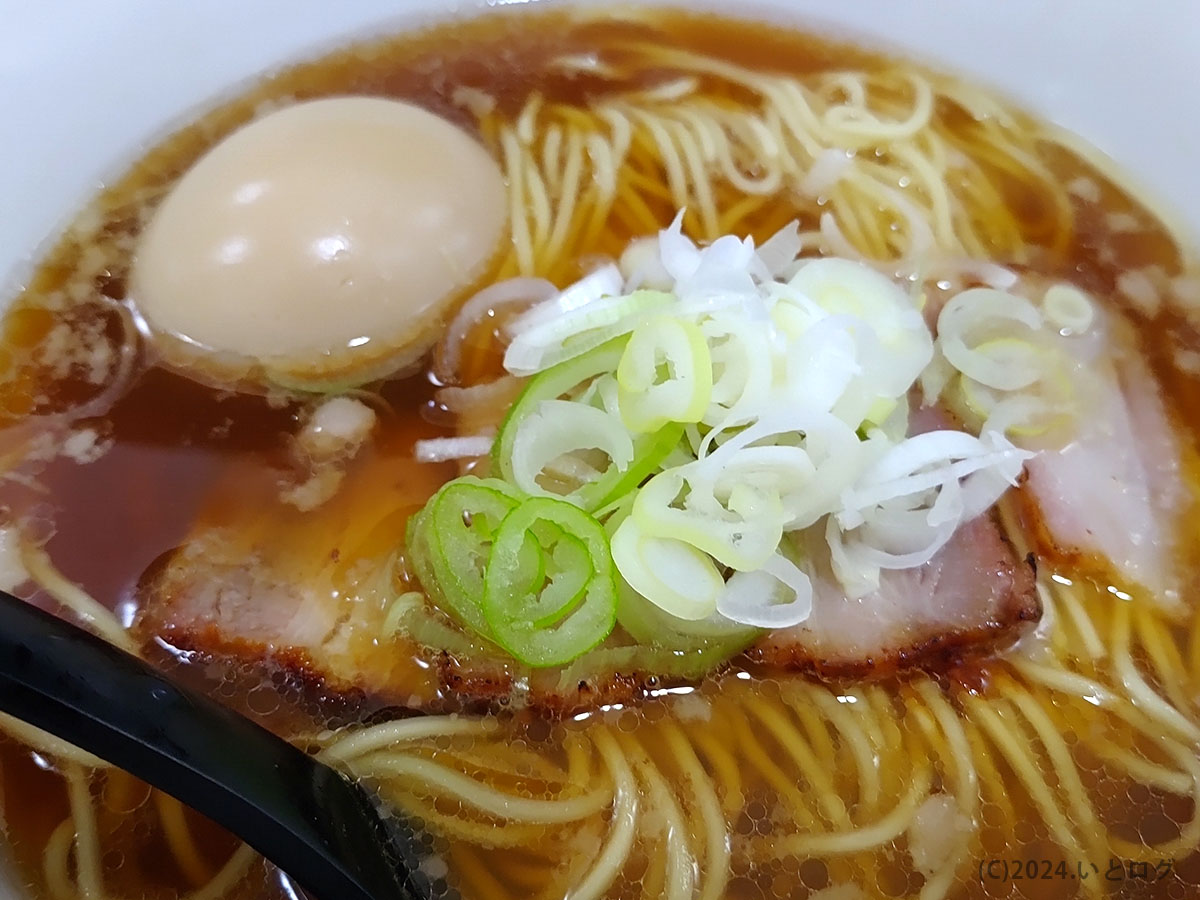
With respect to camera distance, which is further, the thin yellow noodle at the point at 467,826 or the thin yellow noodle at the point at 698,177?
the thin yellow noodle at the point at 698,177

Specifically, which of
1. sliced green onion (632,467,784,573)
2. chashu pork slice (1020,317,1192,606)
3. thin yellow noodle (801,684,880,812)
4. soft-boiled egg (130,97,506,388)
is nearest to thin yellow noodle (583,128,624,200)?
soft-boiled egg (130,97,506,388)

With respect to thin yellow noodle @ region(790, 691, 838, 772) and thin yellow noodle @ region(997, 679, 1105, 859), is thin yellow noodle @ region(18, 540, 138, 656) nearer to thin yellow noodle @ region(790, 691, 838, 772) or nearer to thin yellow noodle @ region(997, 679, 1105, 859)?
thin yellow noodle @ region(790, 691, 838, 772)

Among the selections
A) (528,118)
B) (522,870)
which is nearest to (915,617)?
(522,870)

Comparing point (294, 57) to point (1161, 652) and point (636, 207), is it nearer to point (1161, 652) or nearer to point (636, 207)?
point (636, 207)

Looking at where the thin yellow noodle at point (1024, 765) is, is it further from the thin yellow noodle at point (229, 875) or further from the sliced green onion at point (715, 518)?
the thin yellow noodle at point (229, 875)

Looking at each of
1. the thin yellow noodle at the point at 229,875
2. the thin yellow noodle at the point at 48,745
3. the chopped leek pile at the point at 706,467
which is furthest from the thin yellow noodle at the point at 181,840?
the chopped leek pile at the point at 706,467

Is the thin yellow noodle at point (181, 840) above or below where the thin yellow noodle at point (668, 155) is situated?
below

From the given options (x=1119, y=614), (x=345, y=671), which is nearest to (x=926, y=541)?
(x=1119, y=614)
